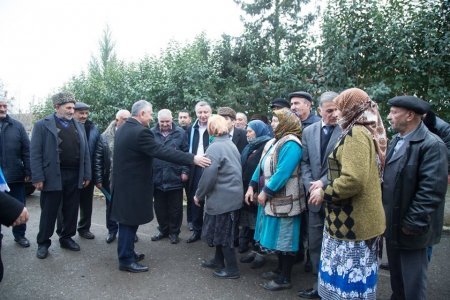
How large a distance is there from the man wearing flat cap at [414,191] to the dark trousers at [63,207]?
408 cm

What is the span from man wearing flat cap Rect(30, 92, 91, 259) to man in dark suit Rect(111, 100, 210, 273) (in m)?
1.01

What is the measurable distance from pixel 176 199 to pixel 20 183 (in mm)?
2329

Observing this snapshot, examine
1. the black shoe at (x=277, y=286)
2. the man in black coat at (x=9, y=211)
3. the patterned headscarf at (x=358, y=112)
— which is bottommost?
the black shoe at (x=277, y=286)

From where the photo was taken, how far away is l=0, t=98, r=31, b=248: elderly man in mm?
5020

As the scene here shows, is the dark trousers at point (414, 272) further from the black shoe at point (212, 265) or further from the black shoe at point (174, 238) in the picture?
the black shoe at point (174, 238)

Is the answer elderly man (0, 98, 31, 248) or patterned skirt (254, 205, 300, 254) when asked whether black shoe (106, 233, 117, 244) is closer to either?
elderly man (0, 98, 31, 248)

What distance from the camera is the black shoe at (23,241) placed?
506cm

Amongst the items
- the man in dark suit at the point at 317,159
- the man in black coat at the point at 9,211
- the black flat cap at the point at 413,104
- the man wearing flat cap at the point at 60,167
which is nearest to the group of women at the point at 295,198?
the man in dark suit at the point at 317,159

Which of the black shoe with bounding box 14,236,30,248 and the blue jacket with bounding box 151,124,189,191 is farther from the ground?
the blue jacket with bounding box 151,124,189,191

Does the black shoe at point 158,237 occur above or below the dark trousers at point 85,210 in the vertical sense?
below

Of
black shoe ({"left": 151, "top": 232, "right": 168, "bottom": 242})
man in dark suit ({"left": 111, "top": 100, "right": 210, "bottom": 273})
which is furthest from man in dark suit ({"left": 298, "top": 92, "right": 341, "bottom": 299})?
black shoe ({"left": 151, "top": 232, "right": 168, "bottom": 242})

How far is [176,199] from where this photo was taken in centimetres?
551

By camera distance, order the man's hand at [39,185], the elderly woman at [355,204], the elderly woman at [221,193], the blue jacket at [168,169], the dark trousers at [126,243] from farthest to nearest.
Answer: the blue jacket at [168,169] < the man's hand at [39,185] < the dark trousers at [126,243] < the elderly woman at [221,193] < the elderly woman at [355,204]

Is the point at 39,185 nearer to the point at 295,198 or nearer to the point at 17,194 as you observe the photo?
the point at 17,194
